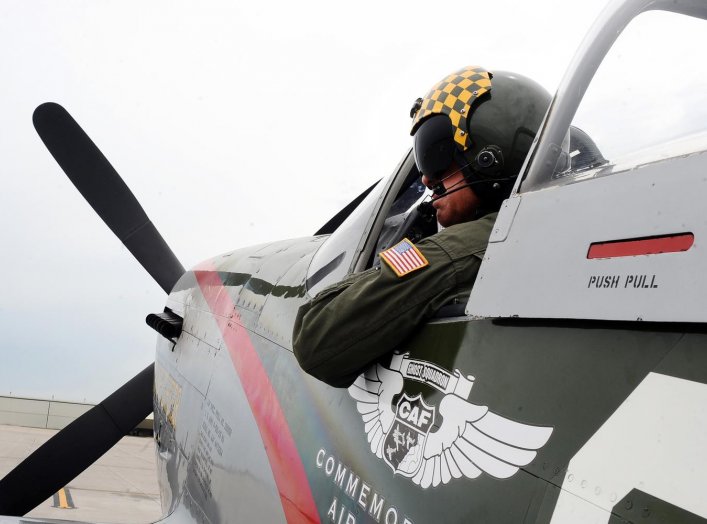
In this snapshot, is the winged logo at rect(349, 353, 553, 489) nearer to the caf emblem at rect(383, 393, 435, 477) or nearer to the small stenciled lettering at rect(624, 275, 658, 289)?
the caf emblem at rect(383, 393, 435, 477)

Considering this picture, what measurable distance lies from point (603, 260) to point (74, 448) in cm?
499

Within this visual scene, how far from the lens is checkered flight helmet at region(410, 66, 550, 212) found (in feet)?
6.68

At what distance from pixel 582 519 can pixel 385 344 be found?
757 mm

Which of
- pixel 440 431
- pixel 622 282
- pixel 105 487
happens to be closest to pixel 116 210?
pixel 440 431

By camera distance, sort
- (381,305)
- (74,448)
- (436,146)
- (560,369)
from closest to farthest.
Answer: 1. (560,369)
2. (381,305)
3. (436,146)
4. (74,448)

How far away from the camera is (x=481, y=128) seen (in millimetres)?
2033

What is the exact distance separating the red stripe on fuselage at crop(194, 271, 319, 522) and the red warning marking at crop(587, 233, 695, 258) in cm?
118

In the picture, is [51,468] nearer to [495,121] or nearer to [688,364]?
[495,121]

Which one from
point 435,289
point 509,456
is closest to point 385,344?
point 435,289

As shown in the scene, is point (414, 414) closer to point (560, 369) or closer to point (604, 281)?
point (560, 369)

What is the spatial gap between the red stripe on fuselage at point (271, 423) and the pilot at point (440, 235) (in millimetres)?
421

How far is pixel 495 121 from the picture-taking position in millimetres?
2043

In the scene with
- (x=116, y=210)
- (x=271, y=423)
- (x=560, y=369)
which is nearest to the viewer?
(x=560, y=369)

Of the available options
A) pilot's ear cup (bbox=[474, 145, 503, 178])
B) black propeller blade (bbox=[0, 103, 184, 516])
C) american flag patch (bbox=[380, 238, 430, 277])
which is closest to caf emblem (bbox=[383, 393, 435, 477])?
american flag patch (bbox=[380, 238, 430, 277])
